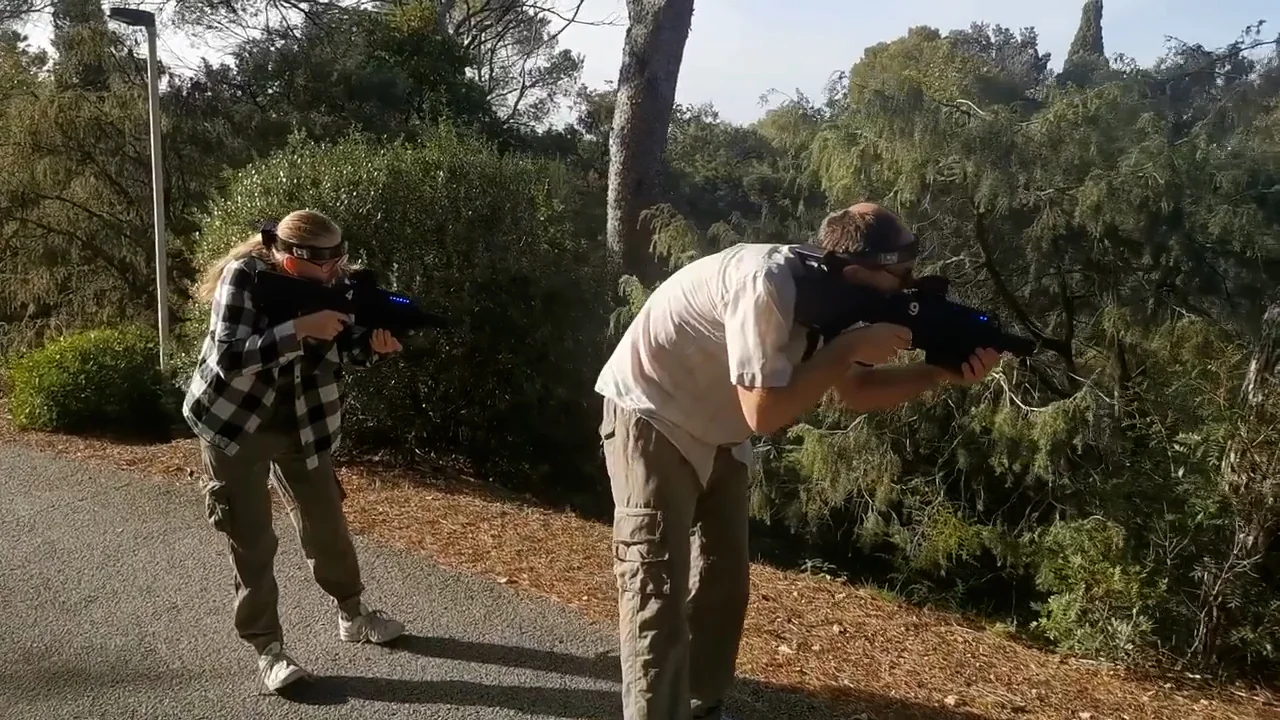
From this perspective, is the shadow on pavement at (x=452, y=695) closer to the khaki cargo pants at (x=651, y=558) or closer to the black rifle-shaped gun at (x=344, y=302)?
the khaki cargo pants at (x=651, y=558)

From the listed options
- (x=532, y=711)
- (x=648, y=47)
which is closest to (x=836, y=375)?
(x=532, y=711)

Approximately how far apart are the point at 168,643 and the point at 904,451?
15.4ft

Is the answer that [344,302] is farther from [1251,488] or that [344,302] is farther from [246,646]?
[1251,488]

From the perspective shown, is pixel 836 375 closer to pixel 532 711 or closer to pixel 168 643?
pixel 532 711

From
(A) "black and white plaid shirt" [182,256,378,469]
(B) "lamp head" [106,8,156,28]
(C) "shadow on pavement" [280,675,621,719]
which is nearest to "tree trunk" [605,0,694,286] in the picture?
(B) "lamp head" [106,8,156,28]

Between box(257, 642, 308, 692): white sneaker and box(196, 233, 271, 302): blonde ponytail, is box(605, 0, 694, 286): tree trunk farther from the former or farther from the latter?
box(257, 642, 308, 692): white sneaker

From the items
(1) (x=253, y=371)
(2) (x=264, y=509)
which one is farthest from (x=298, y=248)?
(2) (x=264, y=509)

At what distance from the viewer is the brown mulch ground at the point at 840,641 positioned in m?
4.24

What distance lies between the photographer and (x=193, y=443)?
7.91 metres

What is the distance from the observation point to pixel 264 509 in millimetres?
3658

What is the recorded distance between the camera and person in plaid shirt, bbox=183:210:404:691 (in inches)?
136

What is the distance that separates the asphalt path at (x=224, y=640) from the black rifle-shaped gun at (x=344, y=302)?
1396 mm

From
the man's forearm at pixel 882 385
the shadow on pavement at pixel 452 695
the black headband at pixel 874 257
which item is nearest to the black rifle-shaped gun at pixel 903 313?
the black headband at pixel 874 257

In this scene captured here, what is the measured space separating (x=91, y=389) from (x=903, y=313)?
771 centimetres
